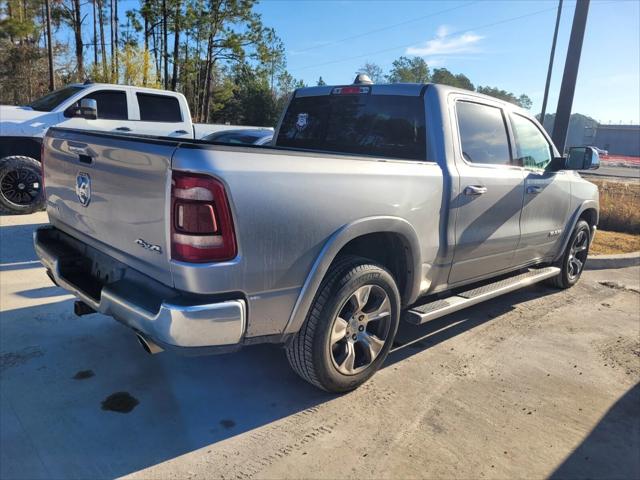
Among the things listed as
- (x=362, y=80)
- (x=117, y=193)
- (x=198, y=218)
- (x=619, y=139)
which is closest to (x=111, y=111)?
(x=362, y=80)

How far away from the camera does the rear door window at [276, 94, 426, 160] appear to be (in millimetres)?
3615

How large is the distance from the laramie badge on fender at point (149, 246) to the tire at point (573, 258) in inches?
182

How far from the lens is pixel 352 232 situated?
2766mm

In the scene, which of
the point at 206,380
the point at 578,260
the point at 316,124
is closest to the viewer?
the point at 206,380

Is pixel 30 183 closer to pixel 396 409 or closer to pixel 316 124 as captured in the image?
pixel 316 124

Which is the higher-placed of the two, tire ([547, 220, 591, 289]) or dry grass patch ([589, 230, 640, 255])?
tire ([547, 220, 591, 289])

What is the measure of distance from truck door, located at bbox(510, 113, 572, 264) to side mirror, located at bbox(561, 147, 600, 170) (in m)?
0.14

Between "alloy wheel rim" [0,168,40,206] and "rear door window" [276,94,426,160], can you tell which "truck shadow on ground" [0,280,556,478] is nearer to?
"rear door window" [276,94,426,160]

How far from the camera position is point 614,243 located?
848cm

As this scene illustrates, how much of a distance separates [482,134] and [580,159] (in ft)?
4.83

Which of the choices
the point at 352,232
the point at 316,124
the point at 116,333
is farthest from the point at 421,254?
the point at 116,333

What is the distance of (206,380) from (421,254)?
166 cm

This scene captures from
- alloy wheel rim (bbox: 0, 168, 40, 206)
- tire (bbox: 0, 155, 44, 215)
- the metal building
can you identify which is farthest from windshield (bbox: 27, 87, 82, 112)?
A: the metal building

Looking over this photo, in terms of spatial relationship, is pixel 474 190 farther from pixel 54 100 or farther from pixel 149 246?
pixel 54 100
